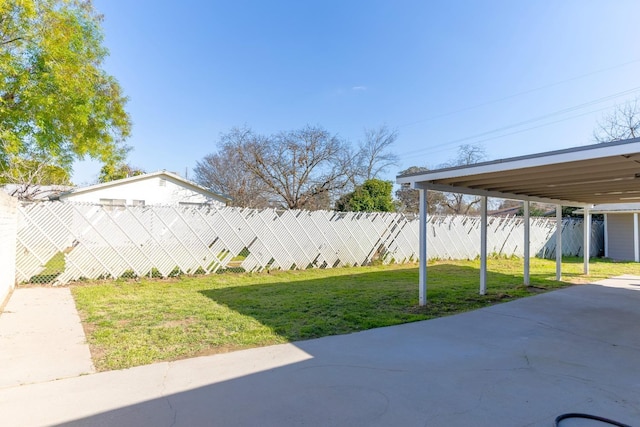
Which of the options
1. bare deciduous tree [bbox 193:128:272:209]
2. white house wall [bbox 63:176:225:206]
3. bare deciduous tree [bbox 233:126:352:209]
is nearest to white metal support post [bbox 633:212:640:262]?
bare deciduous tree [bbox 233:126:352:209]

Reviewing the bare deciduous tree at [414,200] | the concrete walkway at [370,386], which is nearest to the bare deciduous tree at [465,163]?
the bare deciduous tree at [414,200]

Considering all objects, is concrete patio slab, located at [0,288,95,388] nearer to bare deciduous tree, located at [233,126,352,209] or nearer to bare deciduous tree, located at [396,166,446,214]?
bare deciduous tree, located at [233,126,352,209]

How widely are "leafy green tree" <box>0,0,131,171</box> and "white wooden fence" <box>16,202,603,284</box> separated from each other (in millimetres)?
2920

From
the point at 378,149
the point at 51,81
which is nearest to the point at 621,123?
the point at 378,149

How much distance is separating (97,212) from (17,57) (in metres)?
4.20

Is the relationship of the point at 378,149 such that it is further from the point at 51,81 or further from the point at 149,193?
the point at 51,81

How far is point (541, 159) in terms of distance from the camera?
180 inches

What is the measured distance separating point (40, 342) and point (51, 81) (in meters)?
7.39

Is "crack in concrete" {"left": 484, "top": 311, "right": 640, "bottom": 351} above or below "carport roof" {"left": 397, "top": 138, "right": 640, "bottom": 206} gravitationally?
below

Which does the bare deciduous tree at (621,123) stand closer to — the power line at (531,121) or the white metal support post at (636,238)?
the power line at (531,121)

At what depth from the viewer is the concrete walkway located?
2477 mm

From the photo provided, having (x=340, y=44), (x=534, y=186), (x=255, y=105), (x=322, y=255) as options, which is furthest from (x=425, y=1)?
(x=255, y=105)

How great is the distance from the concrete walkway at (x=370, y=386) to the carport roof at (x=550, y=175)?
88.3 inches

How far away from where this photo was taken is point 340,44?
50.1ft
